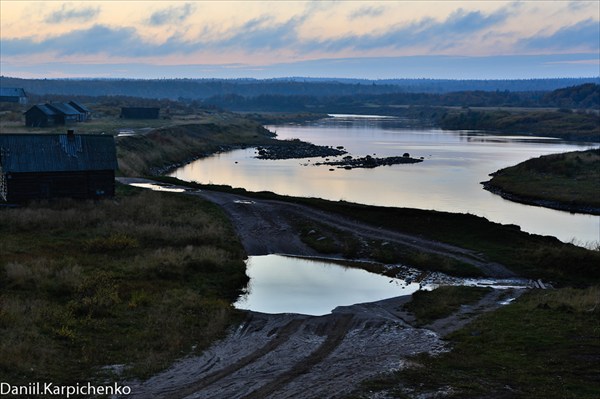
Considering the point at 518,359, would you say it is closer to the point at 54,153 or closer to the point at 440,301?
the point at 440,301

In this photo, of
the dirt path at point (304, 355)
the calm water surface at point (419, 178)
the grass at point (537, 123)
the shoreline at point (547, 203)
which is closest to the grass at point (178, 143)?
the calm water surface at point (419, 178)

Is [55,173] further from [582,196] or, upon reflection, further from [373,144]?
[373,144]

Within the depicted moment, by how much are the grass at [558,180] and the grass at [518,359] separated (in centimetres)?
3663

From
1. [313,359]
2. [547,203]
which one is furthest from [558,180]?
[313,359]

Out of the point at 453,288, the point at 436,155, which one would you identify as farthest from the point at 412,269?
the point at 436,155

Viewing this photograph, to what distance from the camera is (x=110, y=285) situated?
26.2 metres

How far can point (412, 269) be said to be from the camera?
34062 mm

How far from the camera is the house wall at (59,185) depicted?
42.0 metres

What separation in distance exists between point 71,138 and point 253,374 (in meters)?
32.1

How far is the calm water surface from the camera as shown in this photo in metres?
52.8

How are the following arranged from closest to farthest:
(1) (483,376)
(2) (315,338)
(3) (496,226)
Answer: (1) (483,376), (2) (315,338), (3) (496,226)

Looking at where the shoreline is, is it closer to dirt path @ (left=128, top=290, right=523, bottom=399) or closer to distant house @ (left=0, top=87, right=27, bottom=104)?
dirt path @ (left=128, top=290, right=523, bottom=399)

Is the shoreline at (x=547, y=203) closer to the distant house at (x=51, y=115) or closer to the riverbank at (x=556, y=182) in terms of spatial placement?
the riverbank at (x=556, y=182)

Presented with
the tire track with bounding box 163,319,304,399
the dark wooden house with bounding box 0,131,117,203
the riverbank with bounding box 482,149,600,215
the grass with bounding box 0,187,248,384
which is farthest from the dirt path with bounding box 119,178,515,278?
the riverbank with bounding box 482,149,600,215
